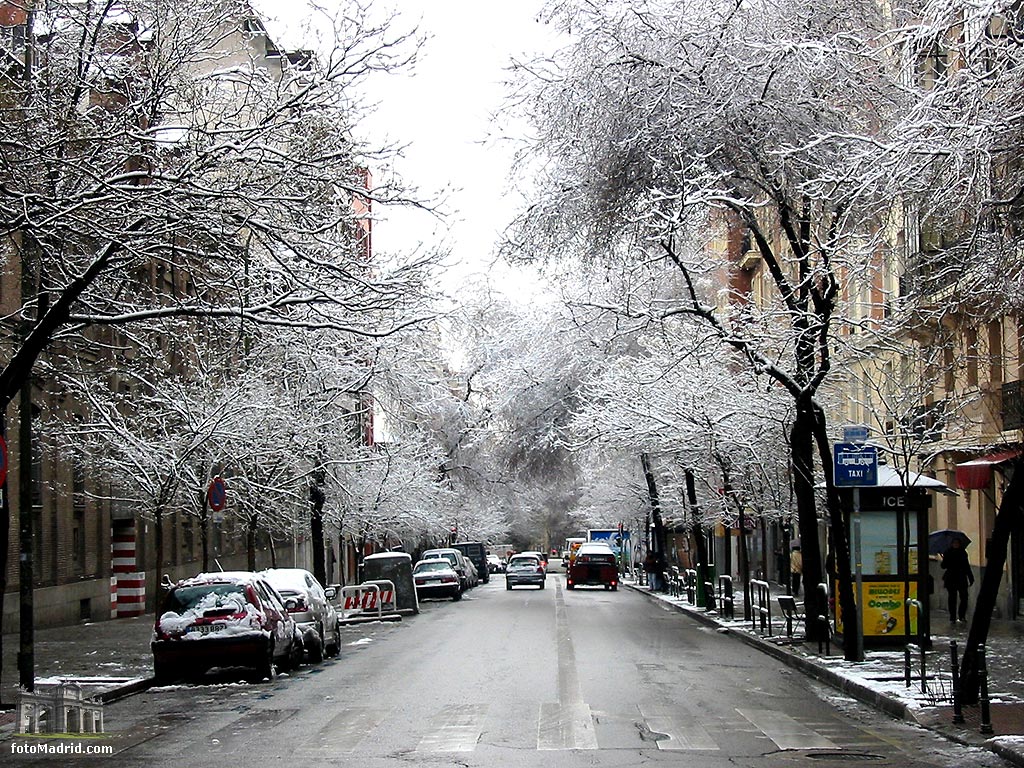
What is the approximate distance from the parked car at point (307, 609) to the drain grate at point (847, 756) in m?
12.3

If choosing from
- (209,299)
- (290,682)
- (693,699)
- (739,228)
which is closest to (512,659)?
(290,682)

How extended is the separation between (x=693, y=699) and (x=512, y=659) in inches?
261

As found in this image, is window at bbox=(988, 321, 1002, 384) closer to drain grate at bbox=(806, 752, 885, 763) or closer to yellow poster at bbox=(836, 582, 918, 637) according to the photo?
yellow poster at bbox=(836, 582, 918, 637)

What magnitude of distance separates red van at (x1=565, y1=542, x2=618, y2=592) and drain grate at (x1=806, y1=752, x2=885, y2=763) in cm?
5008

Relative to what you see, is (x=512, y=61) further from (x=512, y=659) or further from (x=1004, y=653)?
(x=1004, y=653)

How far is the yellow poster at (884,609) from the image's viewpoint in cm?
2166

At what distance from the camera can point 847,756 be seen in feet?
40.7

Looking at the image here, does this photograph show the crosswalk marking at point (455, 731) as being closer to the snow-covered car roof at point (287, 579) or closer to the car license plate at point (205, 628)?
the car license plate at point (205, 628)

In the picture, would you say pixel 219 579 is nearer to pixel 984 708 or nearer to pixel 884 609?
pixel 884 609

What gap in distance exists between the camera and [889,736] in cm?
1381

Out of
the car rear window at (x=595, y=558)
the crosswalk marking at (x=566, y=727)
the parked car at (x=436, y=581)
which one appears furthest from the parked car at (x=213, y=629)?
the car rear window at (x=595, y=558)

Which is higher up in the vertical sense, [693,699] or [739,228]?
[739,228]

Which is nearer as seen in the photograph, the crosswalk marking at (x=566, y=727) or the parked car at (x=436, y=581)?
the crosswalk marking at (x=566, y=727)

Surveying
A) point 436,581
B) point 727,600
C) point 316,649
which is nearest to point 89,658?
point 316,649
